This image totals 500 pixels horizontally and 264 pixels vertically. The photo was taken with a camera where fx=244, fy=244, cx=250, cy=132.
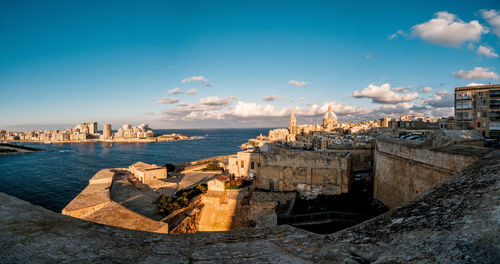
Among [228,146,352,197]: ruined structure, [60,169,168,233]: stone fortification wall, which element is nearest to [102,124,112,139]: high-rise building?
[60,169,168,233]: stone fortification wall

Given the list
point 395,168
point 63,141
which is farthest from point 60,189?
point 63,141

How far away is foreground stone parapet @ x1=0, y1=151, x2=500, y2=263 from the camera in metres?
2.05

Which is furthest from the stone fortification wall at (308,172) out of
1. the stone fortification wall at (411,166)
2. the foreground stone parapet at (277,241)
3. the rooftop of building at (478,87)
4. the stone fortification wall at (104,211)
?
the rooftop of building at (478,87)

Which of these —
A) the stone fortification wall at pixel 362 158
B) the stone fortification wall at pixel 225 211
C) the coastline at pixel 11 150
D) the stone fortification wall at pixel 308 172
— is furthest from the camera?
the coastline at pixel 11 150

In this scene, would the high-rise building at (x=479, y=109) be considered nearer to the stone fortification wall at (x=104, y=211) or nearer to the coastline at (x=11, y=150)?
the stone fortification wall at (x=104, y=211)

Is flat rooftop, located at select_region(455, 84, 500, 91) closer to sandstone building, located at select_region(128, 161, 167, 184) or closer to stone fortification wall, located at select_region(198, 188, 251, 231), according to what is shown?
stone fortification wall, located at select_region(198, 188, 251, 231)

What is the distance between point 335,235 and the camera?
9.21 ft

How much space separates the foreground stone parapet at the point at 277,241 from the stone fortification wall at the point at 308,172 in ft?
46.6

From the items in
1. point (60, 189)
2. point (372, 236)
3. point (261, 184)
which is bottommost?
point (60, 189)

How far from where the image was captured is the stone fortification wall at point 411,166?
7.05m

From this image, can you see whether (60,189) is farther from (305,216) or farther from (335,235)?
(335,235)

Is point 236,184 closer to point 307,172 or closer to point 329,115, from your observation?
point 307,172

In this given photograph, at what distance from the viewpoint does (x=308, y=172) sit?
1773cm

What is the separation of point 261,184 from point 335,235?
17776 mm
